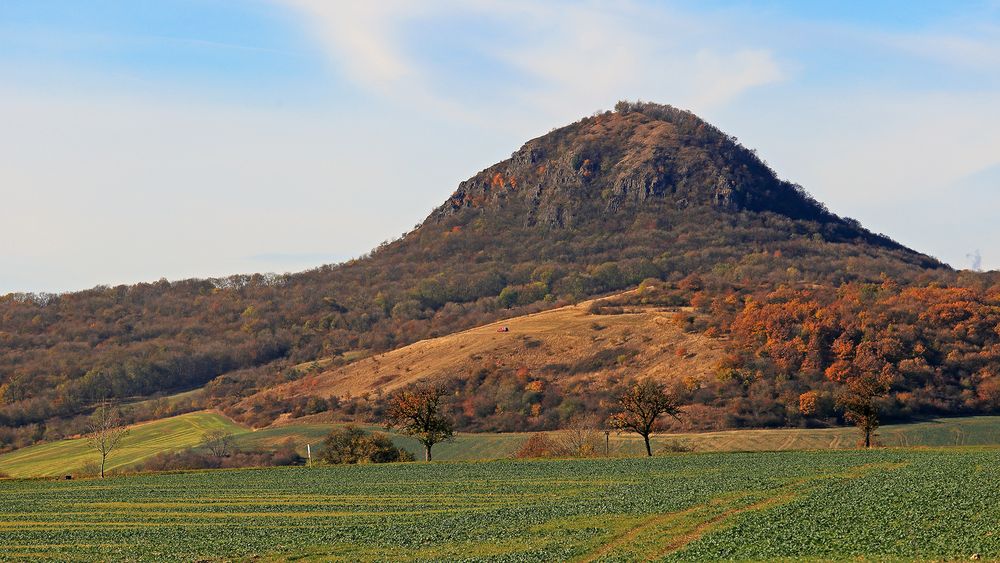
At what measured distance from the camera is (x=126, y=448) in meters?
159

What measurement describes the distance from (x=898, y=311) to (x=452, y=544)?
125 metres

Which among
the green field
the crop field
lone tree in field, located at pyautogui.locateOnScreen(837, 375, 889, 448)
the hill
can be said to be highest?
the hill

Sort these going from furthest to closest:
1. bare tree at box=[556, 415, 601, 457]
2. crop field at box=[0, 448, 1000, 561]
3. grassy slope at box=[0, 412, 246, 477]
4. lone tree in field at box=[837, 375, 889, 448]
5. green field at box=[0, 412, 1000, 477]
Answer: grassy slope at box=[0, 412, 246, 477] < green field at box=[0, 412, 1000, 477] < bare tree at box=[556, 415, 601, 457] < lone tree in field at box=[837, 375, 889, 448] < crop field at box=[0, 448, 1000, 561]

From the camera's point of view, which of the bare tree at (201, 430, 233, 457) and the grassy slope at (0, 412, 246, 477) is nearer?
the bare tree at (201, 430, 233, 457)

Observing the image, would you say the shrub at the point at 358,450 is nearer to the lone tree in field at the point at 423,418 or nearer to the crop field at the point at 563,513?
the lone tree in field at the point at 423,418

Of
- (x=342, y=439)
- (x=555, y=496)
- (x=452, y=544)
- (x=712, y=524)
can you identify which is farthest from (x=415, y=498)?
(x=342, y=439)

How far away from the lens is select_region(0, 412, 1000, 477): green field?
112125 millimetres

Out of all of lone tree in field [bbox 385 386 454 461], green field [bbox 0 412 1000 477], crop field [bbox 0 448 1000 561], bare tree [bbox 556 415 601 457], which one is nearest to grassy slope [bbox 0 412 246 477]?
green field [bbox 0 412 1000 477]

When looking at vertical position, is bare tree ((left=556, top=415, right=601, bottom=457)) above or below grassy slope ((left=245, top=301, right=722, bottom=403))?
below

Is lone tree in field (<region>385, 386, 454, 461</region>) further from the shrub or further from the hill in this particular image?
the hill

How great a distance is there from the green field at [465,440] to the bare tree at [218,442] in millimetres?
1802

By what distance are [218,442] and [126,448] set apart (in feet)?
67.3

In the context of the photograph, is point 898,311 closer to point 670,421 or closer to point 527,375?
point 670,421

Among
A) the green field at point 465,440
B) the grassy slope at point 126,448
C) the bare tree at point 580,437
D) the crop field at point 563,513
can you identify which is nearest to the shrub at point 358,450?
the bare tree at point 580,437
